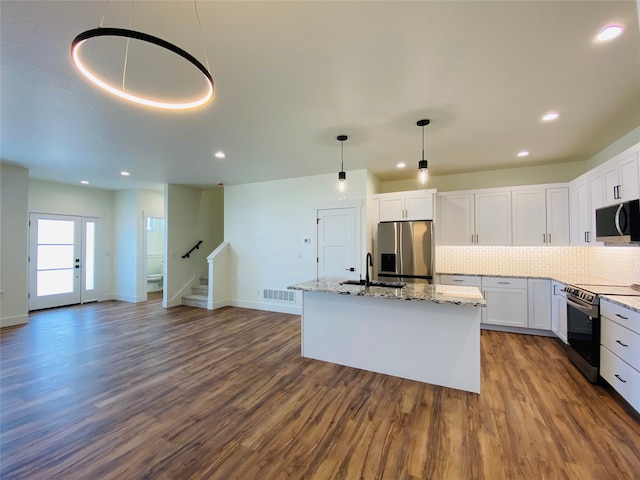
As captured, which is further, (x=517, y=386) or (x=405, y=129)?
(x=405, y=129)

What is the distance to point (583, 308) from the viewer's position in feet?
9.71

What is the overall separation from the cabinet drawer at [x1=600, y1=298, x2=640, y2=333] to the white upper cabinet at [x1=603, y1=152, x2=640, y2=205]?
112 centimetres

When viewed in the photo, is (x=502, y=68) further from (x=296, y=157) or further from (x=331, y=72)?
(x=296, y=157)

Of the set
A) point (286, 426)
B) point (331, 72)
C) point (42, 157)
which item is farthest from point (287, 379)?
point (42, 157)

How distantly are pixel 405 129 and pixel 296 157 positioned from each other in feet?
5.77

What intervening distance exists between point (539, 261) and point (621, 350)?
8.35ft

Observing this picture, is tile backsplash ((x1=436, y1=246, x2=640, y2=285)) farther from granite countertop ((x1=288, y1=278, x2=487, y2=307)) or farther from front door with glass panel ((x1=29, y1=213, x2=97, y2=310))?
front door with glass panel ((x1=29, y1=213, x2=97, y2=310))

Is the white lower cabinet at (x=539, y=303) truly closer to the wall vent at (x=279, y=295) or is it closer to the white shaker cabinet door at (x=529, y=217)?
the white shaker cabinet door at (x=529, y=217)

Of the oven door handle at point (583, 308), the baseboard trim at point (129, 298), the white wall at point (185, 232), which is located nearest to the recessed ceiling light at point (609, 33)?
the oven door handle at point (583, 308)

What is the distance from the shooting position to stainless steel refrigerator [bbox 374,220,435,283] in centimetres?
459

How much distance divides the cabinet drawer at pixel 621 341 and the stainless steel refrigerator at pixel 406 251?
83.1 inches

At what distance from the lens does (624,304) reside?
2373 millimetres

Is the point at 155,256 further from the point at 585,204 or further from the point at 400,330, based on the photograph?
the point at 585,204

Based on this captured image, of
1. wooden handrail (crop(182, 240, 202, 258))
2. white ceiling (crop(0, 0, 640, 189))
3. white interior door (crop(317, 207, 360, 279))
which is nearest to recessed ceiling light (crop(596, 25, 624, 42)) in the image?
white ceiling (crop(0, 0, 640, 189))
